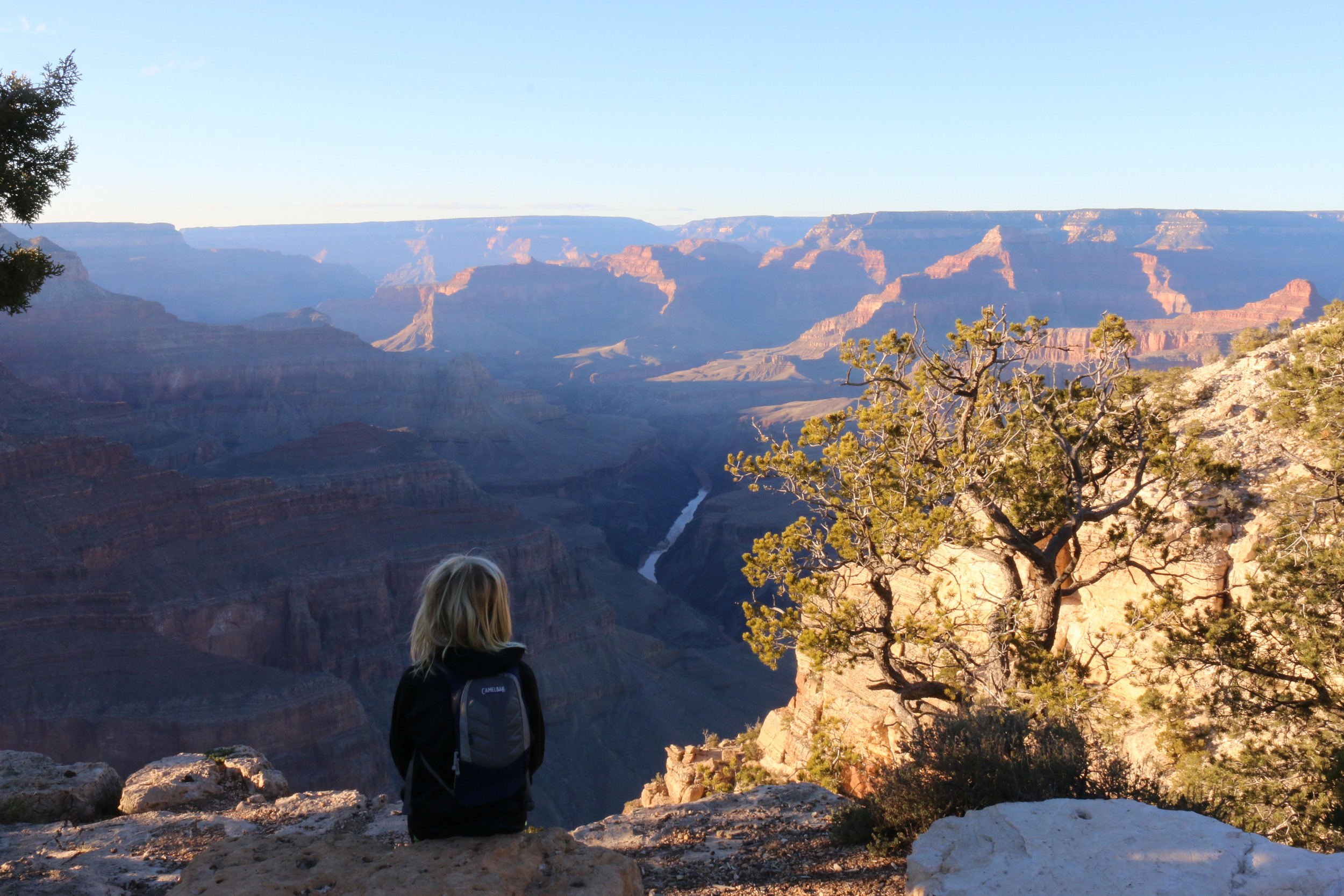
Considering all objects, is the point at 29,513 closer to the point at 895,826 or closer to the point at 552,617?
the point at 552,617

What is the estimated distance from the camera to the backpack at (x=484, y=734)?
4383 mm

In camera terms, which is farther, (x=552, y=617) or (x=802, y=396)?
(x=802, y=396)

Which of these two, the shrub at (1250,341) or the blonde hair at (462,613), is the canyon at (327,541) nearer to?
the shrub at (1250,341)

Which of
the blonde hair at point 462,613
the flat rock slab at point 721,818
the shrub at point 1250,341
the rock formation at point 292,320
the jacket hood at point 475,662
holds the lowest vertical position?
the flat rock slab at point 721,818

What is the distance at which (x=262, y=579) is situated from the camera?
1766 inches

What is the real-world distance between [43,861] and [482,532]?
5091 cm

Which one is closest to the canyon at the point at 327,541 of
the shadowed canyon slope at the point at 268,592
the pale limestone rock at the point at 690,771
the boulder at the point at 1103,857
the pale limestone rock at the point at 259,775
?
the shadowed canyon slope at the point at 268,592

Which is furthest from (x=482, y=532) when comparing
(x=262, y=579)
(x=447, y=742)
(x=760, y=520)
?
(x=447, y=742)

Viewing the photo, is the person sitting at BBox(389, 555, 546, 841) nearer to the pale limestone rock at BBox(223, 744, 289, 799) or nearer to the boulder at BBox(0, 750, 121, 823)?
the boulder at BBox(0, 750, 121, 823)

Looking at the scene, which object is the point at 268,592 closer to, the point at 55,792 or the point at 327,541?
the point at 327,541

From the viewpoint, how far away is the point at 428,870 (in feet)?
14.3

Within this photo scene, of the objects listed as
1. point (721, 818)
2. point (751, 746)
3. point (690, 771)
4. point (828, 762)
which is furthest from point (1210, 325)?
point (721, 818)

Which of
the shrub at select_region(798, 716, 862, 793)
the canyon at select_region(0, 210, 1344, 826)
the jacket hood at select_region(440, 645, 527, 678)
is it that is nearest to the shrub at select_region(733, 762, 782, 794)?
the canyon at select_region(0, 210, 1344, 826)

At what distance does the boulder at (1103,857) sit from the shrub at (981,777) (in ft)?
2.83
